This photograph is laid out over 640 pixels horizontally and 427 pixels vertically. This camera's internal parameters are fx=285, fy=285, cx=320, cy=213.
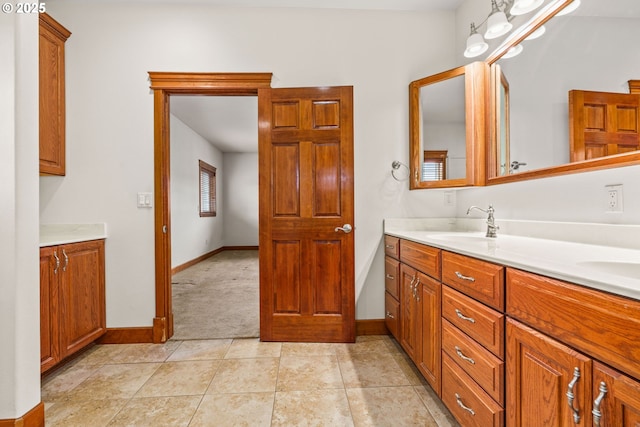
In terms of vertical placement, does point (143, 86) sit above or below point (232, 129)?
below

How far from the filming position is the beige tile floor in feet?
4.80

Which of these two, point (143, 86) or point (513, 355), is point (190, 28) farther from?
point (513, 355)

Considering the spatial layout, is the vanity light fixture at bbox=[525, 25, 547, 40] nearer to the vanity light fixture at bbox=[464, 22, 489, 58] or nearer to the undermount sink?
the vanity light fixture at bbox=[464, 22, 489, 58]

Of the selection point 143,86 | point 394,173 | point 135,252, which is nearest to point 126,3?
point 143,86

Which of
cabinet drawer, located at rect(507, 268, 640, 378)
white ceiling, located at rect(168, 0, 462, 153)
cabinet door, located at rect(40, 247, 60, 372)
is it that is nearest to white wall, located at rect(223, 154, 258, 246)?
white ceiling, located at rect(168, 0, 462, 153)

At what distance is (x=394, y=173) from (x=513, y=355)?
1704 mm

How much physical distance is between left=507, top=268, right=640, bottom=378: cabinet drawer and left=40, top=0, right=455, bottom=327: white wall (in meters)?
1.55

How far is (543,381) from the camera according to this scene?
848 mm

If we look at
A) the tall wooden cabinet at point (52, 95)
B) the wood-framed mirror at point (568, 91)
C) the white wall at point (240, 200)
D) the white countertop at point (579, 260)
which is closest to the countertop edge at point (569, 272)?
the white countertop at point (579, 260)

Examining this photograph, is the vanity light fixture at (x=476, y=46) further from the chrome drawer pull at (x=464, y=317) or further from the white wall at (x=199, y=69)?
the chrome drawer pull at (x=464, y=317)

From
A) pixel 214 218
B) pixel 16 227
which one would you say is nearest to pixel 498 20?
pixel 16 227

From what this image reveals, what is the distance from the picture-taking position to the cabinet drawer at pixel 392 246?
6.92 feet

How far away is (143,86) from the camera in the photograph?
2.35 m

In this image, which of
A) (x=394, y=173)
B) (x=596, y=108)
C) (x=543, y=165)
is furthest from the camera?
(x=394, y=173)
